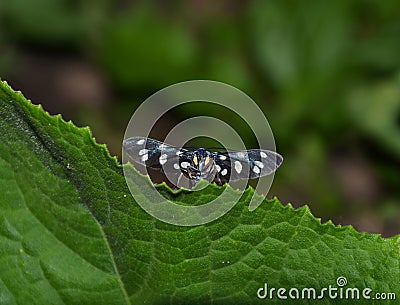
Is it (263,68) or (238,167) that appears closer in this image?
(238,167)

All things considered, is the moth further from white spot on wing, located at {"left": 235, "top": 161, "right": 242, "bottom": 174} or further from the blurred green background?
the blurred green background

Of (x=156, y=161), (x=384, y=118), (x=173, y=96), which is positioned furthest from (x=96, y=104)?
(x=156, y=161)

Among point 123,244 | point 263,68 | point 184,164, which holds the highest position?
point 263,68

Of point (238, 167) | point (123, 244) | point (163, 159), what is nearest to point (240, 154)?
point (238, 167)

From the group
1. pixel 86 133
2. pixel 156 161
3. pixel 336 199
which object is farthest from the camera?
pixel 336 199

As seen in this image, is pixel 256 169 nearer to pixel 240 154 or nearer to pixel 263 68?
pixel 240 154

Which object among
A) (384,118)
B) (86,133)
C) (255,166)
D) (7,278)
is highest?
(384,118)

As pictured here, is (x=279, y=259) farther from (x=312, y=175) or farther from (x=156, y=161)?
(x=312, y=175)
